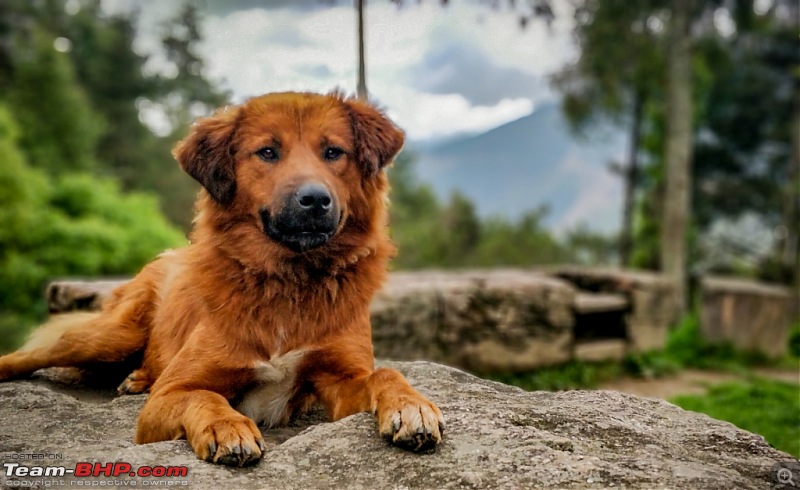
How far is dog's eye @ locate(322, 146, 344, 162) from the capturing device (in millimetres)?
3318

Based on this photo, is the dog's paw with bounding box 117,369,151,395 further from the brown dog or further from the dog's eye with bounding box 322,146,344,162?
the dog's eye with bounding box 322,146,344,162

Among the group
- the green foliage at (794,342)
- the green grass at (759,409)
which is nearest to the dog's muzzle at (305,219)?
the green grass at (759,409)

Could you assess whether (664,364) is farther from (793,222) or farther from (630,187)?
(630,187)

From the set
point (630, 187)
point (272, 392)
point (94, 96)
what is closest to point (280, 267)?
point (272, 392)

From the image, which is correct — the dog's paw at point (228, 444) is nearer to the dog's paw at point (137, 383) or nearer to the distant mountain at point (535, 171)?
the dog's paw at point (137, 383)

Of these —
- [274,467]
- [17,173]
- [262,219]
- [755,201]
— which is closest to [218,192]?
[262,219]

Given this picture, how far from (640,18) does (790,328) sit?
6.37 metres

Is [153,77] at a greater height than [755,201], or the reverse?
[153,77]

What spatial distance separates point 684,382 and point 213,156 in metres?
7.98

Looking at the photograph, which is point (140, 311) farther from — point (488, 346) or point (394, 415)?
point (488, 346)

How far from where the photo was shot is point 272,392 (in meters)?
3.34

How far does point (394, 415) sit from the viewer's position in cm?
275

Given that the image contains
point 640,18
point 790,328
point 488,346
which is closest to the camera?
point 488,346

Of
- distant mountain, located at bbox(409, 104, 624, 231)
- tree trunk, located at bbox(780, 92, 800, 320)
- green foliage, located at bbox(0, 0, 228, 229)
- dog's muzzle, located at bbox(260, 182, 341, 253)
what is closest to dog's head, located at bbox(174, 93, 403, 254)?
dog's muzzle, located at bbox(260, 182, 341, 253)
